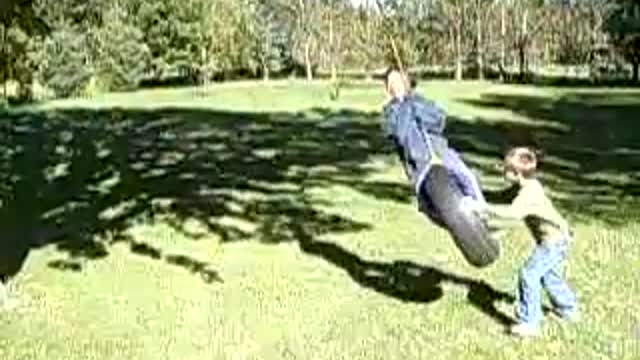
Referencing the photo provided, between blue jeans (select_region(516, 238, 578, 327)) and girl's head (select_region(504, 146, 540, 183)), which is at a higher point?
girl's head (select_region(504, 146, 540, 183))

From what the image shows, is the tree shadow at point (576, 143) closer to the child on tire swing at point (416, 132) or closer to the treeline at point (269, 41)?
the child on tire swing at point (416, 132)

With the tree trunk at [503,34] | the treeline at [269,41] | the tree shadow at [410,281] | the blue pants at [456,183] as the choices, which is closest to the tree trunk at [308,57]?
the treeline at [269,41]

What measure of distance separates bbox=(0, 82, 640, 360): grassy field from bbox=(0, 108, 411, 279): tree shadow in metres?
0.06

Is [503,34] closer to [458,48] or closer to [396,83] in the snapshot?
[458,48]

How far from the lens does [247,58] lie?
75.5m

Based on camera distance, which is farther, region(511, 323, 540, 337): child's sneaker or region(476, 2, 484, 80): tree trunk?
region(476, 2, 484, 80): tree trunk

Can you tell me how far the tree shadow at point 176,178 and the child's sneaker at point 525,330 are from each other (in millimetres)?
4188

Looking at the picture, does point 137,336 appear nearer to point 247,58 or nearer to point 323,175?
point 323,175

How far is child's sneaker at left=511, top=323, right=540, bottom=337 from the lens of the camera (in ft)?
37.1

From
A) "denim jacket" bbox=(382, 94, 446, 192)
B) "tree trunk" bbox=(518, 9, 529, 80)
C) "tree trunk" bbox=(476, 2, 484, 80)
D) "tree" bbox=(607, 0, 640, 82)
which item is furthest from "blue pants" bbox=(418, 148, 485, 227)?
"tree trunk" bbox=(476, 2, 484, 80)

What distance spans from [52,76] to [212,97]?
16.9 meters

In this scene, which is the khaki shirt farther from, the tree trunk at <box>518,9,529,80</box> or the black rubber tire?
the tree trunk at <box>518,9,529,80</box>

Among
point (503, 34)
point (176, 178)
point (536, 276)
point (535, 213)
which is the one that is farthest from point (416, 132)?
point (503, 34)

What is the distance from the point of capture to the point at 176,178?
74.1ft
